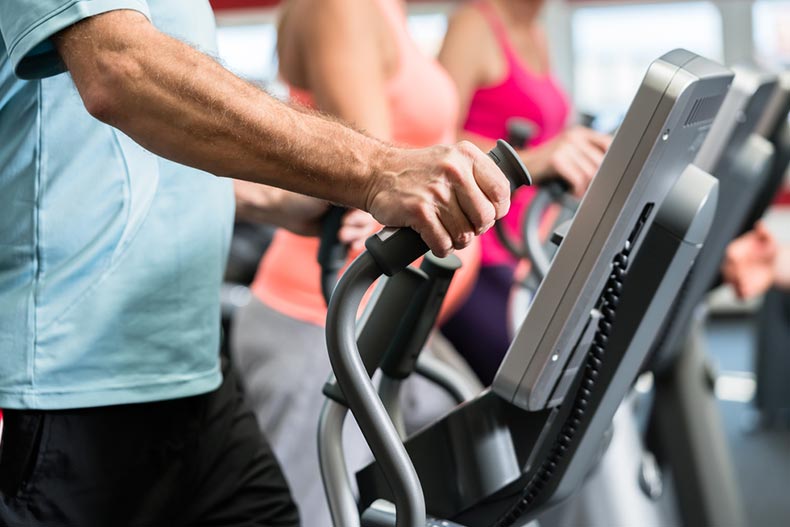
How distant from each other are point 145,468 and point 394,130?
90cm

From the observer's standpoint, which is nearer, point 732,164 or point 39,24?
point 39,24

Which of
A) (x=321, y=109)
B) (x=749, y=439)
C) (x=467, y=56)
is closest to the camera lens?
(x=321, y=109)

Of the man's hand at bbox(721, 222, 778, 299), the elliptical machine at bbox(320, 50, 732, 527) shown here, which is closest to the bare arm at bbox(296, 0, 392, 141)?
the elliptical machine at bbox(320, 50, 732, 527)

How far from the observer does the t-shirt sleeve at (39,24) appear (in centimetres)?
99

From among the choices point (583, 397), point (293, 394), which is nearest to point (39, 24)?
point (583, 397)

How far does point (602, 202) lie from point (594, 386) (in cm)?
23

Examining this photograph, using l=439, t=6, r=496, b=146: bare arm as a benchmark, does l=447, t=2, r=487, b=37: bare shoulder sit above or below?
above

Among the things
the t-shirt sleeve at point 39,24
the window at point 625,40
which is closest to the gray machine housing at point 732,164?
the t-shirt sleeve at point 39,24

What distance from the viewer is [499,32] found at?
2686 mm

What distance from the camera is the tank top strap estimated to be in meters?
2.68

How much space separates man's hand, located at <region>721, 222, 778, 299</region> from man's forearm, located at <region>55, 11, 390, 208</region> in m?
1.78

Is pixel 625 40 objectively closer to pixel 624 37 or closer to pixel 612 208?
pixel 624 37

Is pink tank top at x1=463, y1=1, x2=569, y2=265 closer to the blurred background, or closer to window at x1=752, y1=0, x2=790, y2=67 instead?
the blurred background

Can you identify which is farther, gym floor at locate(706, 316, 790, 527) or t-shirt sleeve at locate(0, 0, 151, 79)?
gym floor at locate(706, 316, 790, 527)
